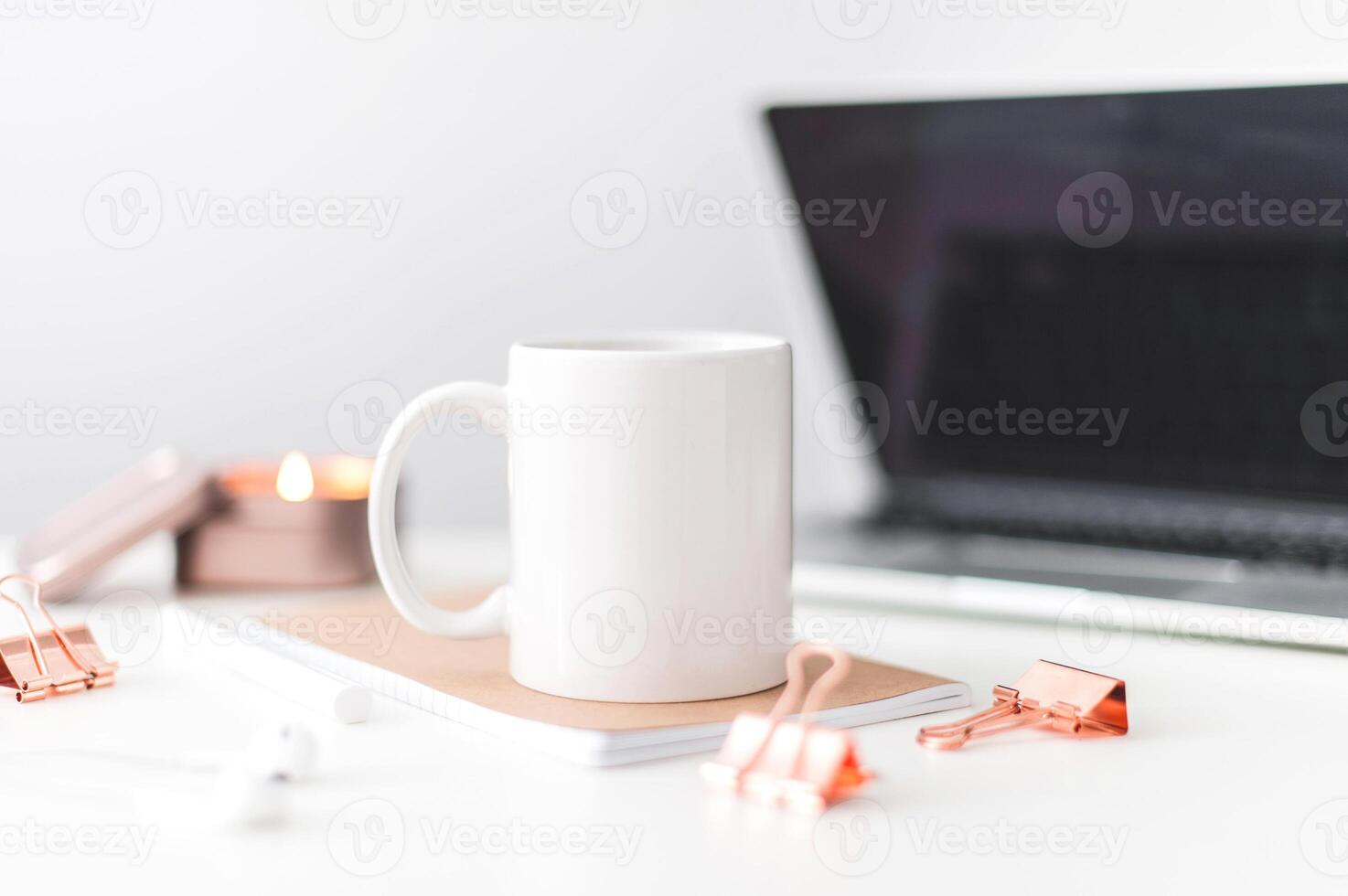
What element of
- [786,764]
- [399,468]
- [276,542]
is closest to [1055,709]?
[786,764]

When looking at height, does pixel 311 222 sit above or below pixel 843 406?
above

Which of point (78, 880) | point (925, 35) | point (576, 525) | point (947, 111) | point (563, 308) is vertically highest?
point (925, 35)

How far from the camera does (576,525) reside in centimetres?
60

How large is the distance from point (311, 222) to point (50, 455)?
0.38m

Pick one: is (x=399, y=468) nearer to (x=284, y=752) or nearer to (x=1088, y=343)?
(x=284, y=752)

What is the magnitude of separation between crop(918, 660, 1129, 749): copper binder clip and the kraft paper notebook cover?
3 centimetres

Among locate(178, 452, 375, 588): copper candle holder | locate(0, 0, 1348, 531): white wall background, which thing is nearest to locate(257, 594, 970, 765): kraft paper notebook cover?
locate(178, 452, 375, 588): copper candle holder

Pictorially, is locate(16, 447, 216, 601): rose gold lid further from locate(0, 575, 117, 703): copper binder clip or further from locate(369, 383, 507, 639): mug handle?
locate(369, 383, 507, 639): mug handle

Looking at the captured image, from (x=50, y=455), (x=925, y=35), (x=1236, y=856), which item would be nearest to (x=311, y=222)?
(x=50, y=455)

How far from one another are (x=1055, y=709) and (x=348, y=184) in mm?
1029

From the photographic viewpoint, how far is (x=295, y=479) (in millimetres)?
984

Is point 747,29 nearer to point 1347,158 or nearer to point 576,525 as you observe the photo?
point 1347,158

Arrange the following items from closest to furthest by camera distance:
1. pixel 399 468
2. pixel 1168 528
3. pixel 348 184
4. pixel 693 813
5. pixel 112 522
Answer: pixel 693 813 → pixel 399 468 → pixel 112 522 → pixel 1168 528 → pixel 348 184

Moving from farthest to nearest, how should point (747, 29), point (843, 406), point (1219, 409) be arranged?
point (747, 29) → point (843, 406) → point (1219, 409)
